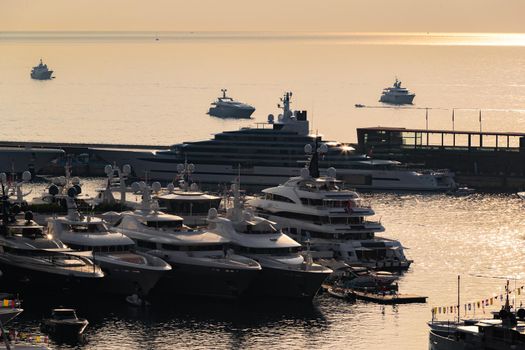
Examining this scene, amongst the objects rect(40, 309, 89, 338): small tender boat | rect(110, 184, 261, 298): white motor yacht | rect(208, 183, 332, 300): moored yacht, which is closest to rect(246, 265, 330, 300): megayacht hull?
rect(208, 183, 332, 300): moored yacht

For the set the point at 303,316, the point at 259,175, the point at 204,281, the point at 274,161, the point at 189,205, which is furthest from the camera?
the point at 259,175

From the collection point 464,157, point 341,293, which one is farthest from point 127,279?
point 464,157

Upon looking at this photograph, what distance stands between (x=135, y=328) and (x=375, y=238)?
83.3 ft

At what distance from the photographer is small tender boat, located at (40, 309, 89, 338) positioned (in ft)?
271

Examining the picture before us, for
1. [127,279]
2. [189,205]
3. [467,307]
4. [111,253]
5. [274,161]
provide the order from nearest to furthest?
[467,307] < [127,279] < [111,253] < [189,205] < [274,161]

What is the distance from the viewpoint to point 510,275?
333 ft

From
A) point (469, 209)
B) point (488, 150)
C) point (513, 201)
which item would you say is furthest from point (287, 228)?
point (488, 150)

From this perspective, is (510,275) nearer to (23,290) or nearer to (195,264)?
(195,264)

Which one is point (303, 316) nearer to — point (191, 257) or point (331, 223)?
point (191, 257)

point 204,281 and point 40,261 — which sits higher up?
point 40,261

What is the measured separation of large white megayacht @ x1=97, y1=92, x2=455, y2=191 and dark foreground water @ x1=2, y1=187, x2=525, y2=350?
134 feet

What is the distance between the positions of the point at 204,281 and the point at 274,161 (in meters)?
Result: 64.8

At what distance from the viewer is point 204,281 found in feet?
308

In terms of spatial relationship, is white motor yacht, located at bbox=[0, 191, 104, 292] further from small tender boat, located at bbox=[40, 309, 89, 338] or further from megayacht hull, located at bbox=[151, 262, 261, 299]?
small tender boat, located at bbox=[40, 309, 89, 338]
